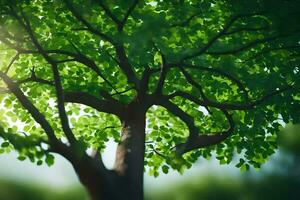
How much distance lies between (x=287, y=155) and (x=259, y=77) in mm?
29891

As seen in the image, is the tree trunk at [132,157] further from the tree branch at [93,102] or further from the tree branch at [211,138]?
the tree branch at [211,138]

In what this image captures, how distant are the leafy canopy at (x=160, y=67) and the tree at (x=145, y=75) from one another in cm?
4

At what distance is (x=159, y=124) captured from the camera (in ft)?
52.4

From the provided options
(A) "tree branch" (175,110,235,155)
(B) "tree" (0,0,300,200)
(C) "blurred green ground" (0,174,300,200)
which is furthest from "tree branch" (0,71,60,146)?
(C) "blurred green ground" (0,174,300,200)

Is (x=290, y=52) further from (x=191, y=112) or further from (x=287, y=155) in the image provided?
(x=287, y=155)

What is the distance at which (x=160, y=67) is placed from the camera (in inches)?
468

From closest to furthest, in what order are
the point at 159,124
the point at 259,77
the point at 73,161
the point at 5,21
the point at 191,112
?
1. the point at 73,161
2. the point at 5,21
3. the point at 259,77
4. the point at 191,112
5. the point at 159,124

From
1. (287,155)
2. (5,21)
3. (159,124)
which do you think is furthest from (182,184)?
(5,21)

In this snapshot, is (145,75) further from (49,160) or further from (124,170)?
(49,160)

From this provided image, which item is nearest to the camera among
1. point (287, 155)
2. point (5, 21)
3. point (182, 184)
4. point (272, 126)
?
point (5, 21)

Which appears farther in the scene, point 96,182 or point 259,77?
point 259,77

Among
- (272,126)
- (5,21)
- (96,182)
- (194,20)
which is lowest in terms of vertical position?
(96,182)

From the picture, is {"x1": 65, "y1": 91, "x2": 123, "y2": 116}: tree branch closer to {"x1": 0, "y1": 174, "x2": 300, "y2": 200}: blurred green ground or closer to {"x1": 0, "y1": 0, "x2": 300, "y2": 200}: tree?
{"x1": 0, "y1": 0, "x2": 300, "y2": 200}: tree

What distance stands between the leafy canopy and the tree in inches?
1.4
